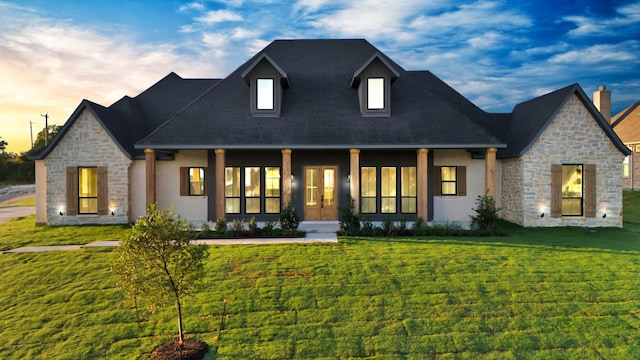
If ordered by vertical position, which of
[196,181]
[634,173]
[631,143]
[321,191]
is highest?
[631,143]

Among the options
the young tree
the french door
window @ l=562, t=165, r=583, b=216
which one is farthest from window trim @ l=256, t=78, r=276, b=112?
window @ l=562, t=165, r=583, b=216

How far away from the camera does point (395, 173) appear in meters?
16.2

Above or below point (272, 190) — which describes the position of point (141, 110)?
above

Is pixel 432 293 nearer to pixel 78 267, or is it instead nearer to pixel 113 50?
pixel 78 267

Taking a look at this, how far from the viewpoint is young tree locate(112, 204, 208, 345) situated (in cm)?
596

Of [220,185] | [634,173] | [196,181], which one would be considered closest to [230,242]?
[220,185]

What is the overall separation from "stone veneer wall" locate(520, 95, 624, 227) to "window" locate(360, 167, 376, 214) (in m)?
6.17

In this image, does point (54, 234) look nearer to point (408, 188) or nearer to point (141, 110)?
point (141, 110)

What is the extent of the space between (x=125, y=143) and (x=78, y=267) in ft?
26.4

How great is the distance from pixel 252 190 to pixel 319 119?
14.5 feet

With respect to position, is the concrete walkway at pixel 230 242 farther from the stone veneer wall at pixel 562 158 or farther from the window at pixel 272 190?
the stone veneer wall at pixel 562 158

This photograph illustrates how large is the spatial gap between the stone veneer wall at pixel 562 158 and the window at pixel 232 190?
12238mm

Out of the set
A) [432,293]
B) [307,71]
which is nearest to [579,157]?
[432,293]

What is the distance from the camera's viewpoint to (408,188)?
16.2 m
